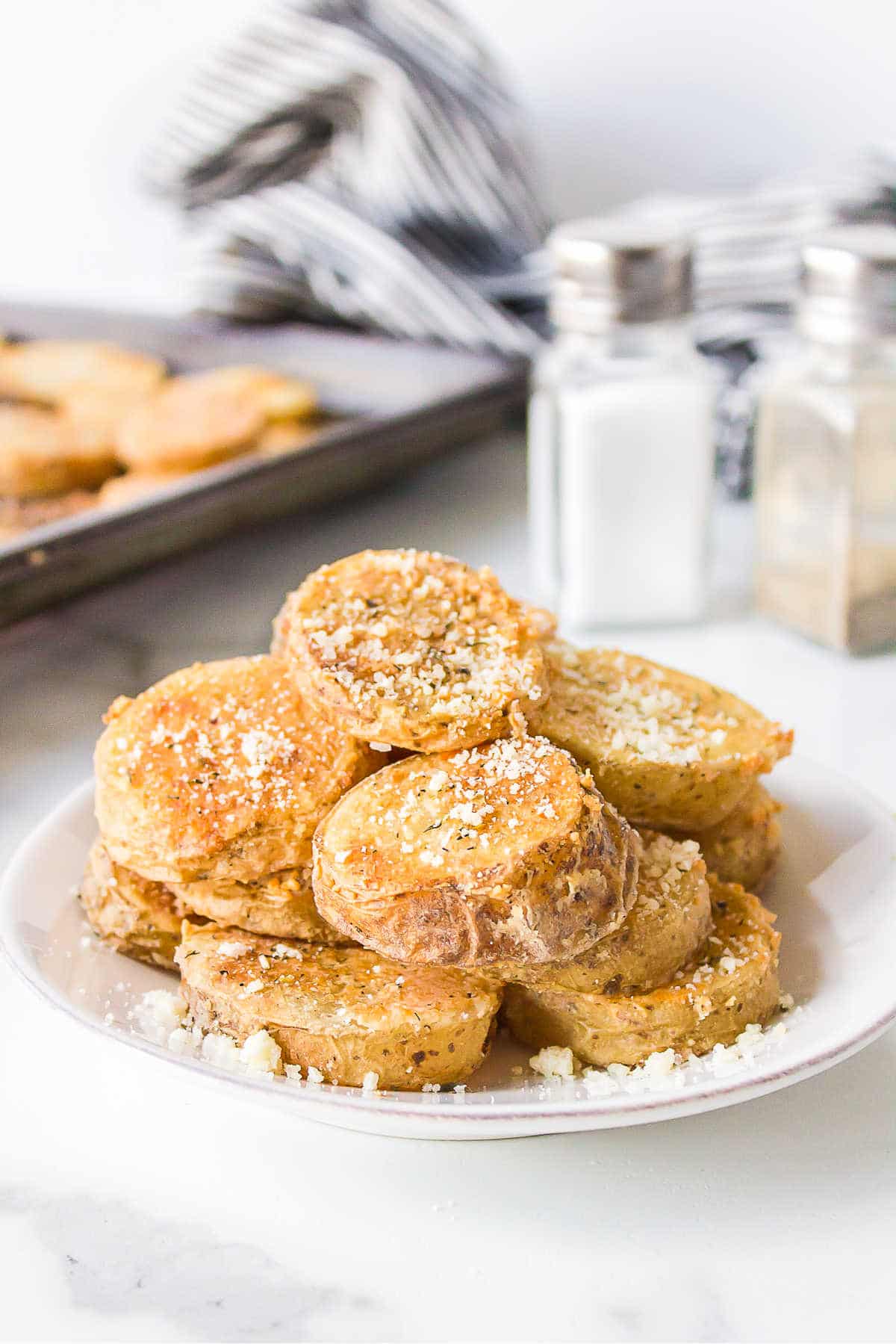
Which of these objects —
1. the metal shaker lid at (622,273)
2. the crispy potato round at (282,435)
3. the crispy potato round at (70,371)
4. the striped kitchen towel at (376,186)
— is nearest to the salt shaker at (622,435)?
the metal shaker lid at (622,273)

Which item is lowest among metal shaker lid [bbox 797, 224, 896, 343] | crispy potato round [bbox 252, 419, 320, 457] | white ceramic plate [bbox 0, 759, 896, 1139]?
white ceramic plate [bbox 0, 759, 896, 1139]

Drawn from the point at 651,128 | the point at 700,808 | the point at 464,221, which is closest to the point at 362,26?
the point at 464,221

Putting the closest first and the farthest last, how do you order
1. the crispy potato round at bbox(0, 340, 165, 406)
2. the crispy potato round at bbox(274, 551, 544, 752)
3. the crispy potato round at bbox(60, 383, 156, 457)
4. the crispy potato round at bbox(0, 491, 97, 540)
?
the crispy potato round at bbox(274, 551, 544, 752) < the crispy potato round at bbox(0, 491, 97, 540) < the crispy potato round at bbox(60, 383, 156, 457) < the crispy potato round at bbox(0, 340, 165, 406)

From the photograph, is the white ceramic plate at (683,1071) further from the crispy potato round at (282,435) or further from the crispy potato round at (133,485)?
the crispy potato round at (282,435)

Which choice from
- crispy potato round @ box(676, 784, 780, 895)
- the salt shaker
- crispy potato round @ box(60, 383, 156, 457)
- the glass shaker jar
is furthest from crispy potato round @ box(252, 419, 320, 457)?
crispy potato round @ box(676, 784, 780, 895)

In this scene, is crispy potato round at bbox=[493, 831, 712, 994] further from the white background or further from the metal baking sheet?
the white background

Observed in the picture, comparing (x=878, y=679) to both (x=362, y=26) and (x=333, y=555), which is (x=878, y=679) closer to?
(x=333, y=555)
